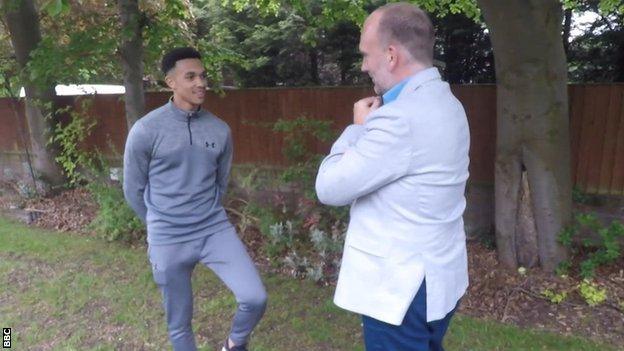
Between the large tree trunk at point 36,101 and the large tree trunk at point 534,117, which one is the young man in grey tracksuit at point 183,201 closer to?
the large tree trunk at point 534,117

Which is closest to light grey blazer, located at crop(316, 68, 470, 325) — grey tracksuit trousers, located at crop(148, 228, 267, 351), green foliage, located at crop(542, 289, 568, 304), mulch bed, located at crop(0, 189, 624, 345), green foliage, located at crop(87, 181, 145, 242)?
grey tracksuit trousers, located at crop(148, 228, 267, 351)

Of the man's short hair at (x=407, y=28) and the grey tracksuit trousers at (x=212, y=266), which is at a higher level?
the man's short hair at (x=407, y=28)

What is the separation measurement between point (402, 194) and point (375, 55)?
0.52 meters

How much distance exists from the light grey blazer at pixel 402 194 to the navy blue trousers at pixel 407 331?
37 millimetres

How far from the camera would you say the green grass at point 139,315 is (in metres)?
4.14

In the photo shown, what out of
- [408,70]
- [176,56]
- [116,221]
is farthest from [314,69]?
[408,70]

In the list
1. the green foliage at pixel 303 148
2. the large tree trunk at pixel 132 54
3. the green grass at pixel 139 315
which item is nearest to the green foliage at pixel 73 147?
the large tree trunk at pixel 132 54

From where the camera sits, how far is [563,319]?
442 centimetres

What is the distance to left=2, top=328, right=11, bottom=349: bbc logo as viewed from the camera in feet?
13.9

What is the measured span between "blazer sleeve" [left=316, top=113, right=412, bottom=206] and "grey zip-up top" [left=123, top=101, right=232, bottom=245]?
1.58m

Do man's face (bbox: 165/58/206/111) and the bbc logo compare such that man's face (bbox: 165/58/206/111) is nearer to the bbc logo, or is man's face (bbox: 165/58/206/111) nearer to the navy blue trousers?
the navy blue trousers

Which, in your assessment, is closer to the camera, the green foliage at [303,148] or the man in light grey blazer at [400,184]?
the man in light grey blazer at [400,184]

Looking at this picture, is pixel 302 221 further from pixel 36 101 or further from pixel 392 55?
pixel 36 101

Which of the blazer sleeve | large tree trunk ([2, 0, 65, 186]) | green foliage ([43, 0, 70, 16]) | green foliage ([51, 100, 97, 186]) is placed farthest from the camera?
large tree trunk ([2, 0, 65, 186])
